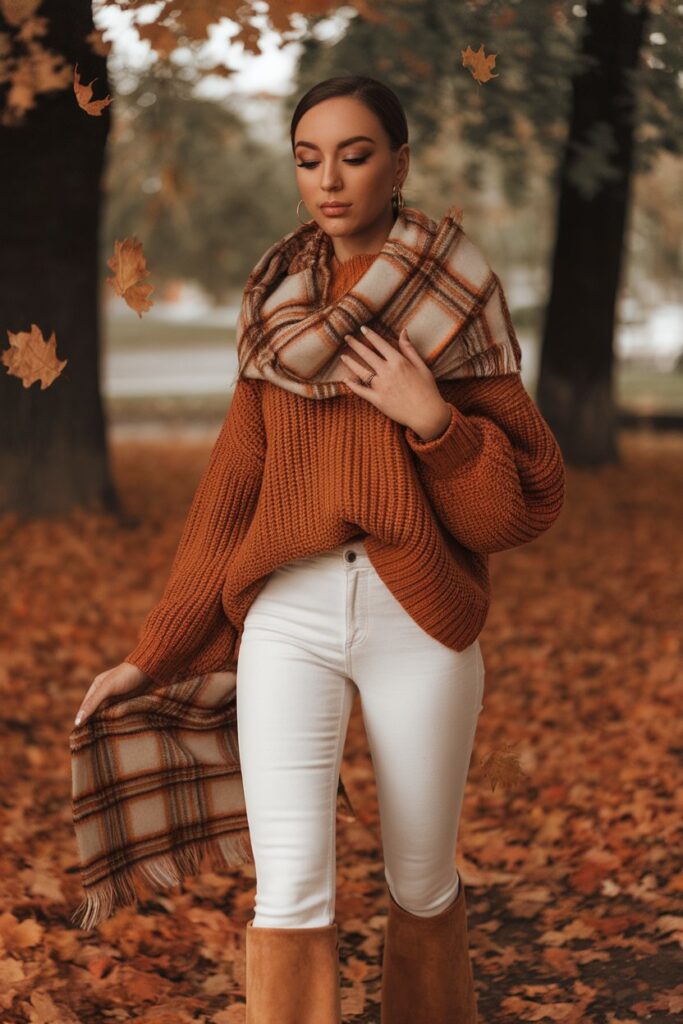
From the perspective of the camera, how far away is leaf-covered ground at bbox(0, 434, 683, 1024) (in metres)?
3.43

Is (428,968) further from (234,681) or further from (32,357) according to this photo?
(32,357)

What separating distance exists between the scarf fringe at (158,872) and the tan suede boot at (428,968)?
0.42 m

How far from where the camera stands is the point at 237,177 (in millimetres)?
19234

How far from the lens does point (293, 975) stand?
242cm

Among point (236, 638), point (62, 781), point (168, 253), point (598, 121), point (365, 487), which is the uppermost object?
point (168, 253)

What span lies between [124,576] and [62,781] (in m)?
2.42

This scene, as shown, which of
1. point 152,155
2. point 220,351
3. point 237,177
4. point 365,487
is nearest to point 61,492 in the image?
point 365,487

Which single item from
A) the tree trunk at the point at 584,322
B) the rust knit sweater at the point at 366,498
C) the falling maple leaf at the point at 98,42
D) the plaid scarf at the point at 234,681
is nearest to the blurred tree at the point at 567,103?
the tree trunk at the point at 584,322

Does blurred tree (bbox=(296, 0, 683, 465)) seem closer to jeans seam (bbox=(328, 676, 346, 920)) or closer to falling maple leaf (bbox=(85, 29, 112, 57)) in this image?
falling maple leaf (bbox=(85, 29, 112, 57))

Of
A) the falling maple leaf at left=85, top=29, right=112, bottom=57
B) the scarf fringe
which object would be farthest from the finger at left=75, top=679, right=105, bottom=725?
the falling maple leaf at left=85, top=29, right=112, bottom=57

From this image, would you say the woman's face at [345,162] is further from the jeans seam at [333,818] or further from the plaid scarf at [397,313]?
the jeans seam at [333,818]

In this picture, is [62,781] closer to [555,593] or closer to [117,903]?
[117,903]

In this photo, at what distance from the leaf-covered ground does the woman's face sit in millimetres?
1432

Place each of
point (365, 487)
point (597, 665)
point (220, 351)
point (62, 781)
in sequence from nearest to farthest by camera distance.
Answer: point (365, 487), point (62, 781), point (597, 665), point (220, 351)
